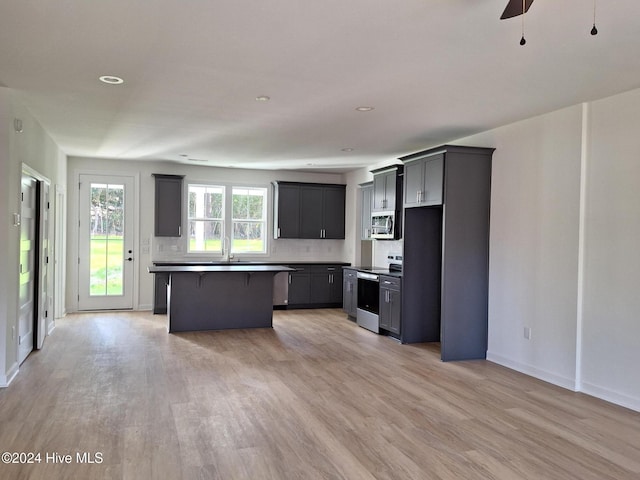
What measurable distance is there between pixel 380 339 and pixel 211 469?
12.7 feet

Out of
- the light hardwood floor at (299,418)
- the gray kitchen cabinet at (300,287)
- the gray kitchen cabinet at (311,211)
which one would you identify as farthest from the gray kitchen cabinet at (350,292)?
the light hardwood floor at (299,418)

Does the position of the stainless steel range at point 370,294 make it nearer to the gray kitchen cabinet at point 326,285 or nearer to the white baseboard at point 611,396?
the gray kitchen cabinet at point 326,285

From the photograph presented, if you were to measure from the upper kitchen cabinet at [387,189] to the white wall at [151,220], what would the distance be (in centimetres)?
219

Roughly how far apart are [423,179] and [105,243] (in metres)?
5.58

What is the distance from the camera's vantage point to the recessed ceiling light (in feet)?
12.3

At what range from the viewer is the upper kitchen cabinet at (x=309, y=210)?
8953 mm

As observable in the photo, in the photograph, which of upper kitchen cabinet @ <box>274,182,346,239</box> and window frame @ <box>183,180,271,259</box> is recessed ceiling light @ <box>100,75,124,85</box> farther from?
upper kitchen cabinet @ <box>274,182,346,239</box>

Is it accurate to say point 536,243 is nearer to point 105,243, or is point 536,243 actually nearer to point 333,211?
point 333,211

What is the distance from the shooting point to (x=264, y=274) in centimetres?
703

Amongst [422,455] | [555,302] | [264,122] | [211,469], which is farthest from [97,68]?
[555,302]

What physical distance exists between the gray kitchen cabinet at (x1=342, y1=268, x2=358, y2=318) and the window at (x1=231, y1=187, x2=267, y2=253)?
6.69ft

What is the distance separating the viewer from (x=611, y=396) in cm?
402

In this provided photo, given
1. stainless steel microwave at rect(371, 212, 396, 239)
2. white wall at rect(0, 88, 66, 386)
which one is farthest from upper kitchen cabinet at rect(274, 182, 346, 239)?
white wall at rect(0, 88, 66, 386)

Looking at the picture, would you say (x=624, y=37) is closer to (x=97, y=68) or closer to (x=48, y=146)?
(x=97, y=68)
